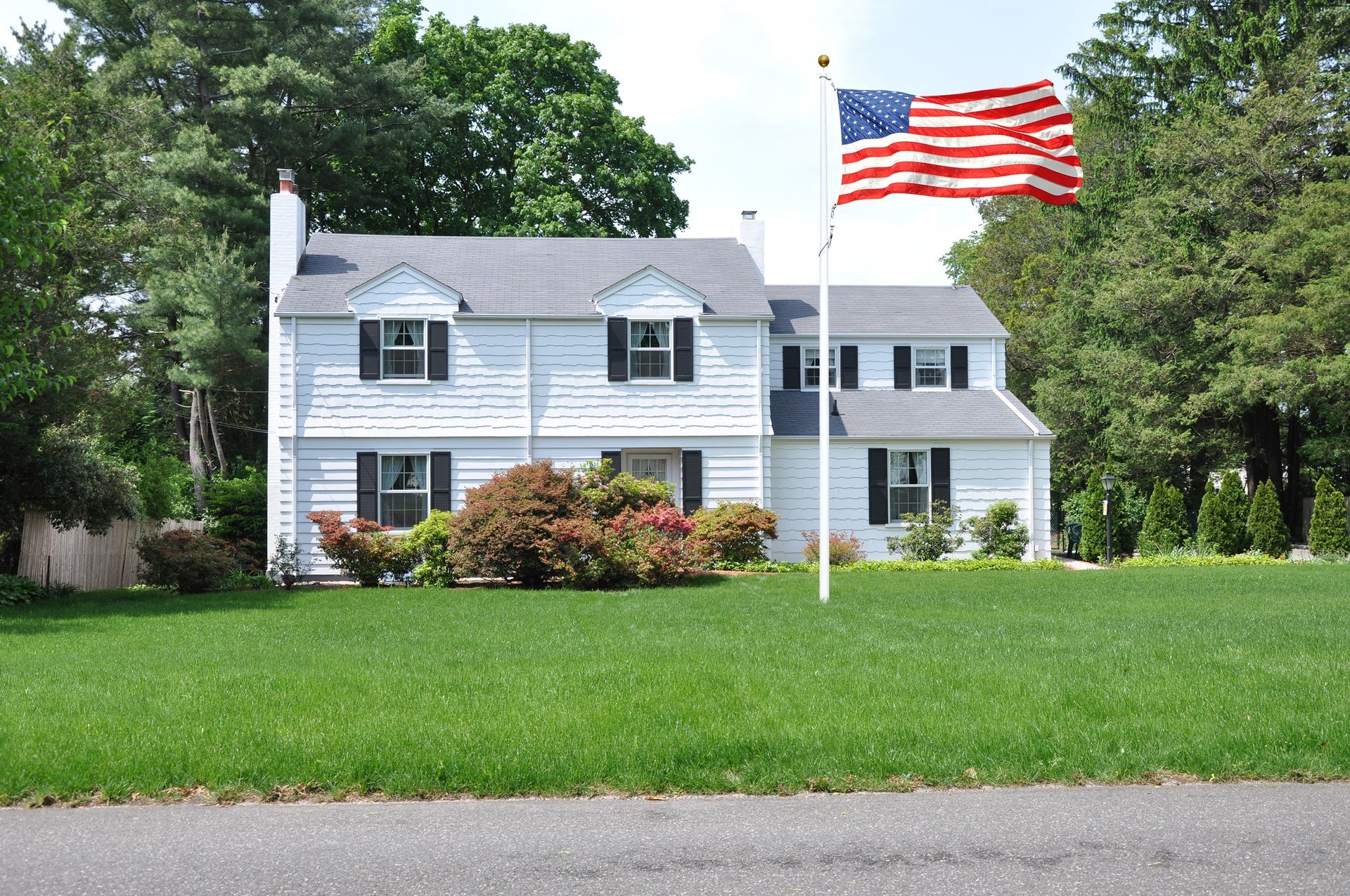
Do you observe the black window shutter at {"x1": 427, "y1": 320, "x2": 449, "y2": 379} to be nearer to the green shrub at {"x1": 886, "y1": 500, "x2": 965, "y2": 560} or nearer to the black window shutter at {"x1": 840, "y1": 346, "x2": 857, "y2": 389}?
the black window shutter at {"x1": 840, "y1": 346, "x2": 857, "y2": 389}

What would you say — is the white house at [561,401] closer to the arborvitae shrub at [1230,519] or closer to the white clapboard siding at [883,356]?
the white clapboard siding at [883,356]

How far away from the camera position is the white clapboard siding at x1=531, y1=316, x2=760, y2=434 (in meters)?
22.2

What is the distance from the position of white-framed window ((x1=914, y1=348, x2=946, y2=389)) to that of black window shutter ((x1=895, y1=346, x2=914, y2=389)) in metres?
0.17

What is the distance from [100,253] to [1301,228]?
26980 mm

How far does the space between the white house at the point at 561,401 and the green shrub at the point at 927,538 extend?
0.43 meters

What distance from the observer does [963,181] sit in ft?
42.8

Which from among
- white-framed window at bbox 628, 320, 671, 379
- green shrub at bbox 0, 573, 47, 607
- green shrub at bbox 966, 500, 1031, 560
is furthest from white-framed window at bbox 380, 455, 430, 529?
green shrub at bbox 966, 500, 1031, 560

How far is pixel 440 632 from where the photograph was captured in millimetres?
11734

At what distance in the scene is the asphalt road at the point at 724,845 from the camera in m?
4.43

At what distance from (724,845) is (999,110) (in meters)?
10.9

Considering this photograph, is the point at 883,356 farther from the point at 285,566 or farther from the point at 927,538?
the point at 285,566

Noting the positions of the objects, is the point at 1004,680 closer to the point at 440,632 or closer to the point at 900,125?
the point at 440,632

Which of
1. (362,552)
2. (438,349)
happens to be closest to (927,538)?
A: (438,349)

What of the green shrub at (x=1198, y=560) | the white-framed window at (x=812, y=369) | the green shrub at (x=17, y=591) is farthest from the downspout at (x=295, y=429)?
the green shrub at (x=1198, y=560)
